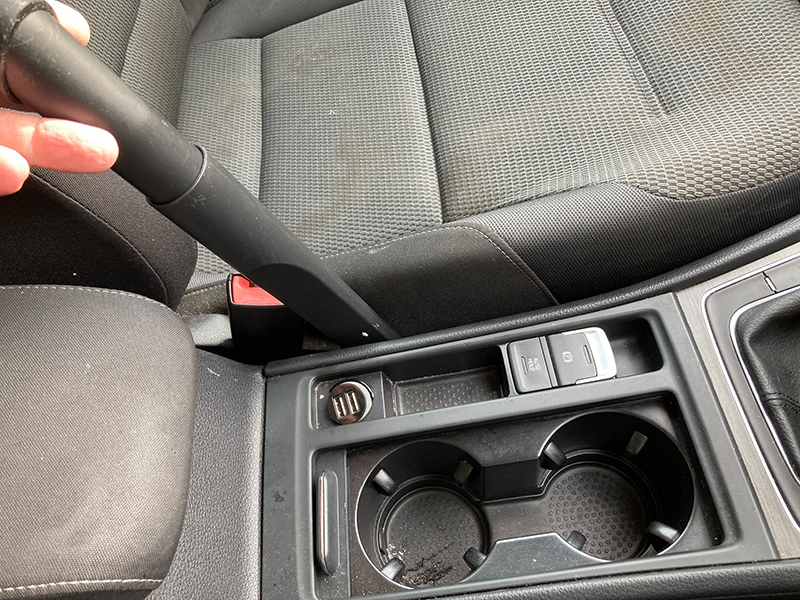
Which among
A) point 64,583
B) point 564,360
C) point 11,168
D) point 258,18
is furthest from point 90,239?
point 258,18

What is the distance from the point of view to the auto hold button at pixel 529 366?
0.84m

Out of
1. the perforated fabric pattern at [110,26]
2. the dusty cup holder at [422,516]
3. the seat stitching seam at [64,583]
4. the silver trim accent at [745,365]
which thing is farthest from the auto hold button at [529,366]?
the perforated fabric pattern at [110,26]

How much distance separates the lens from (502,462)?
0.84 m

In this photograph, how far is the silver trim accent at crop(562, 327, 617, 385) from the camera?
83 centimetres

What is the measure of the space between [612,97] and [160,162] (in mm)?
669

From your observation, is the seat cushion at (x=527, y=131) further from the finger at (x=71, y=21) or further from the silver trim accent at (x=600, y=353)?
the finger at (x=71, y=21)

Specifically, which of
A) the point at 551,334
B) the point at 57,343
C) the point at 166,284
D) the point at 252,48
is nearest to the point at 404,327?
the point at 551,334

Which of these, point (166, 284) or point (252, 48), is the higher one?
point (252, 48)

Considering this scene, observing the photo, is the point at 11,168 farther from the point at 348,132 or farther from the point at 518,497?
the point at 518,497

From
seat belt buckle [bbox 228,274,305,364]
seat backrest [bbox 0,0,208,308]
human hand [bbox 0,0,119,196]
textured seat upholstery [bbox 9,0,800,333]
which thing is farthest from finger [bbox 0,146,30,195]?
textured seat upholstery [bbox 9,0,800,333]

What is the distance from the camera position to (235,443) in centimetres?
85

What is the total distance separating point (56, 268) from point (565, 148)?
682 millimetres

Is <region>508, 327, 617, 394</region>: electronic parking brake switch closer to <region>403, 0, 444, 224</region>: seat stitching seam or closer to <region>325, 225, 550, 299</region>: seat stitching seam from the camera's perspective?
<region>325, 225, 550, 299</region>: seat stitching seam

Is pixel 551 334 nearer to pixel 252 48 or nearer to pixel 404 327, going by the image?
pixel 404 327
